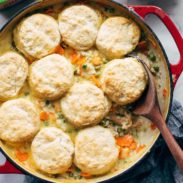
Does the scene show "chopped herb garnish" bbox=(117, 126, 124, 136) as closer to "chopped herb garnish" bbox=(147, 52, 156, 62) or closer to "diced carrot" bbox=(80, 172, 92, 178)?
"diced carrot" bbox=(80, 172, 92, 178)

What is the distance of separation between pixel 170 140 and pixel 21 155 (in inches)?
33.3

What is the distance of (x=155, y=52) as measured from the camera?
2.72 metres

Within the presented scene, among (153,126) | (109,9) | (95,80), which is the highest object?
(109,9)

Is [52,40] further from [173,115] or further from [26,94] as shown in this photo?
[173,115]

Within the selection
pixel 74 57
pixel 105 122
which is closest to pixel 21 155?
pixel 105 122

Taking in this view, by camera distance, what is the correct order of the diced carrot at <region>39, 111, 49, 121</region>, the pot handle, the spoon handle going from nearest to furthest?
the spoon handle → the pot handle → the diced carrot at <region>39, 111, 49, 121</region>

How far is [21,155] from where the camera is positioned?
2738mm

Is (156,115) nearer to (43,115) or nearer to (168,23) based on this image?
(168,23)

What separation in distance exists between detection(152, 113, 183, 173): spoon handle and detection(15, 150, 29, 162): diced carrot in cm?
76

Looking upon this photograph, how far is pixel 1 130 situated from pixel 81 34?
0.68 metres

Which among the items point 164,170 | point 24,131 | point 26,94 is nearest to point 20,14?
point 26,94

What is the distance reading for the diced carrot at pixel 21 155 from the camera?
2727mm

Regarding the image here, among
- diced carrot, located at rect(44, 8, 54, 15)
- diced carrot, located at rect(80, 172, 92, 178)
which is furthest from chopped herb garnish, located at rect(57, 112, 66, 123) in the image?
diced carrot, located at rect(44, 8, 54, 15)

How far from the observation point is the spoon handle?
2475mm
